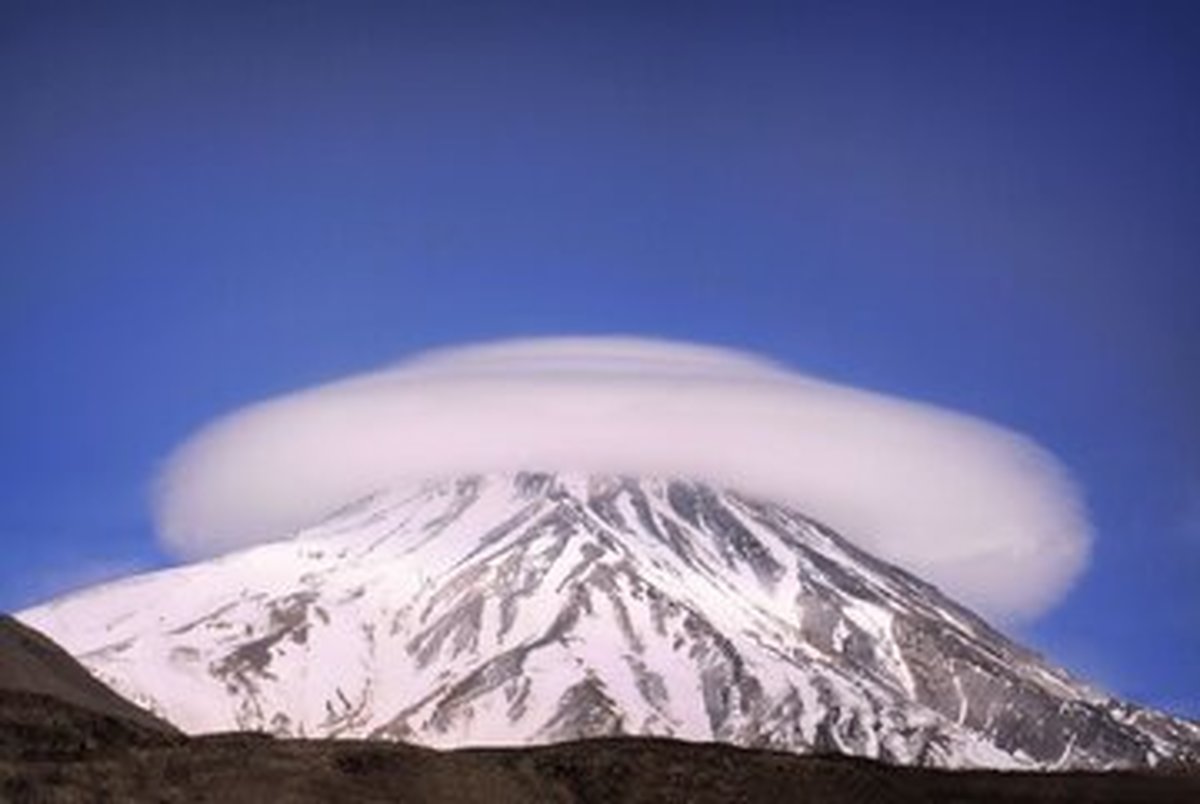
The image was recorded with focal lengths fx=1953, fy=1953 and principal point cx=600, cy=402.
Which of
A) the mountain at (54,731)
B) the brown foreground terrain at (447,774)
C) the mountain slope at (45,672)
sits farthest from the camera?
the mountain slope at (45,672)

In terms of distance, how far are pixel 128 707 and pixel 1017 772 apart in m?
60.2

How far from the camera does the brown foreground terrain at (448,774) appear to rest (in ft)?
198

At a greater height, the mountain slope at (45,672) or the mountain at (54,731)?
the mountain slope at (45,672)

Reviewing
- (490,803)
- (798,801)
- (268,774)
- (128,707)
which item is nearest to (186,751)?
(268,774)

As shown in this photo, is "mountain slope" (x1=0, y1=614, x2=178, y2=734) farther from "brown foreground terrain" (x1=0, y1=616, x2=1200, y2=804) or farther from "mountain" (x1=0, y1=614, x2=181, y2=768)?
"brown foreground terrain" (x1=0, y1=616, x2=1200, y2=804)

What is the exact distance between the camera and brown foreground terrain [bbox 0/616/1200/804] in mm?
60375

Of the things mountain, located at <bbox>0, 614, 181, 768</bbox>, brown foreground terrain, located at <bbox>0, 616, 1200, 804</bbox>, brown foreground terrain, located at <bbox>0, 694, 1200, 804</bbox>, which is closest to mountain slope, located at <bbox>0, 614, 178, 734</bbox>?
mountain, located at <bbox>0, 614, 181, 768</bbox>

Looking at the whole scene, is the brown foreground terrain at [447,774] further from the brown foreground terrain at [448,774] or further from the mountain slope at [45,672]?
the mountain slope at [45,672]

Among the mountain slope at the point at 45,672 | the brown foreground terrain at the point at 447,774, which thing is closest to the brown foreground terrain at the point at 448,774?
the brown foreground terrain at the point at 447,774

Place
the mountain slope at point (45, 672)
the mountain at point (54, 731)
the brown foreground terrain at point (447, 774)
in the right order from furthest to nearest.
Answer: the mountain slope at point (45, 672) → the mountain at point (54, 731) → the brown foreground terrain at point (447, 774)

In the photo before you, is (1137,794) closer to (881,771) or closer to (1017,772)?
(1017,772)

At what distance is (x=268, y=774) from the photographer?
61.7m

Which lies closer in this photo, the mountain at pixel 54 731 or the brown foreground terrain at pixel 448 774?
the brown foreground terrain at pixel 448 774

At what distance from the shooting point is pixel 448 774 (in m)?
64.6
